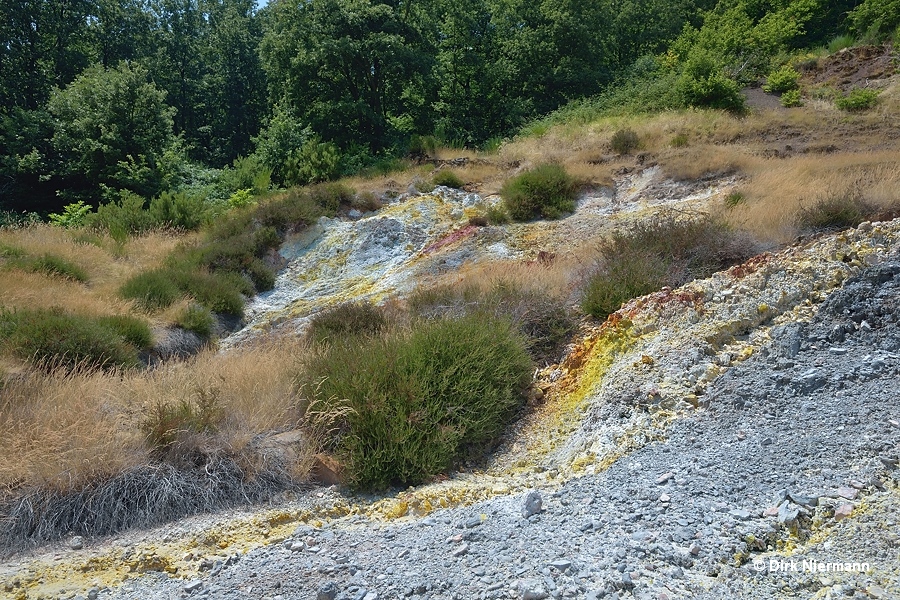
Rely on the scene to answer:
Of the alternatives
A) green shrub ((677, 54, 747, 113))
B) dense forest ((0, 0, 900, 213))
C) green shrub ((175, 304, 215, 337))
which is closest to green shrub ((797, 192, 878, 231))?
green shrub ((175, 304, 215, 337))

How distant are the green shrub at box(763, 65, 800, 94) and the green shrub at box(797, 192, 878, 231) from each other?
14.1m

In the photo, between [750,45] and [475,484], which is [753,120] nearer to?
[750,45]

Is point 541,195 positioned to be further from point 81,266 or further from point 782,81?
point 782,81

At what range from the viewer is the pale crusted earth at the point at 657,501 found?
8.91ft

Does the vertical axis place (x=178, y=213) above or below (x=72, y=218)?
below

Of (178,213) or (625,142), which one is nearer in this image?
(178,213)

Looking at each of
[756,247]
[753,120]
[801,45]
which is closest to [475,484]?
[756,247]

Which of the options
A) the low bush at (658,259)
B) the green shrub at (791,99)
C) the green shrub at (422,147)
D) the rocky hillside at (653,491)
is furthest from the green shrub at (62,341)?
the green shrub at (791,99)

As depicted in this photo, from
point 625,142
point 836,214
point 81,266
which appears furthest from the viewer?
point 625,142

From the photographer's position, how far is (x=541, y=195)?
1206 centimetres

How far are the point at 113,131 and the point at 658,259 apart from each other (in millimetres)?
16643

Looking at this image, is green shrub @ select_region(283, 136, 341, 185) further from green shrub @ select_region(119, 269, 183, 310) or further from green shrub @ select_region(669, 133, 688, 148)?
green shrub @ select_region(669, 133, 688, 148)

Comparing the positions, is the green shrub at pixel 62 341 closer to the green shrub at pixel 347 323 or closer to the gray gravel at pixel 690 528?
the green shrub at pixel 347 323

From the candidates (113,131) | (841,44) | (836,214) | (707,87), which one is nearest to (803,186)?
(836,214)
